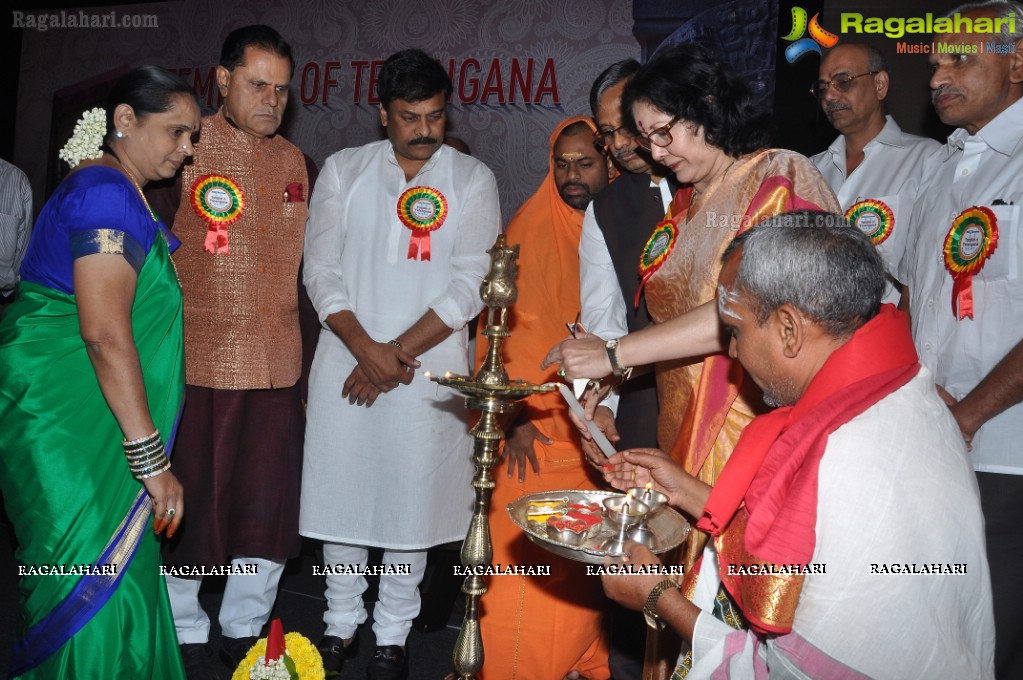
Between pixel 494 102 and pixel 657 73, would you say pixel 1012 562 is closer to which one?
pixel 657 73

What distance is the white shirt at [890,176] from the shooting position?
330 centimetres

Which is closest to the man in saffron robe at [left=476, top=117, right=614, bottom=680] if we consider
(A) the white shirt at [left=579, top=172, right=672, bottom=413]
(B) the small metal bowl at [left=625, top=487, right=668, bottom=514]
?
(A) the white shirt at [left=579, top=172, right=672, bottom=413]

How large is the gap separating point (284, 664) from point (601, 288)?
1.61m

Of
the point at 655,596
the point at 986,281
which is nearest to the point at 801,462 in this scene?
the point at 655,596

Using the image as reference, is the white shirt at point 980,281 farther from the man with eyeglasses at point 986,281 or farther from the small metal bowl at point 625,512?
the small metal bowl at point 625,512

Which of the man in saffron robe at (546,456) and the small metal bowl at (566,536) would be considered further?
the man in saffron robe at (546,456)

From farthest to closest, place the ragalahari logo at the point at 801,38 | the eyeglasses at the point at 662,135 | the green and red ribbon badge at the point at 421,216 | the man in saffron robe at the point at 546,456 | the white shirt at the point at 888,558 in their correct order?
the ragalahari logo at the point at 801,38, the green and red ribbon badge at the point at 421,216, the man in saffron robe at the point at 546,456, the eyeglasses at the point at 662,135, the white shirt at the point at 888,558

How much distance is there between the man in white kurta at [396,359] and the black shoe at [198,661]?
15.9 inches

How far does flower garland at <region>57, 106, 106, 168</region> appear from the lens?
241 cm

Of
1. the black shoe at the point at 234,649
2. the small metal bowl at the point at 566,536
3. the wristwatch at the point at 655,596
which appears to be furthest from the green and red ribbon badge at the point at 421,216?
the wristwatch at the point at 655,596

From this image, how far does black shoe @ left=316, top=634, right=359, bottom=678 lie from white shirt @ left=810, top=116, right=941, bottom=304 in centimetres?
241

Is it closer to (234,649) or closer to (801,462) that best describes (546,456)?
(234,649)

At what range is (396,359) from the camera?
314 centimetres

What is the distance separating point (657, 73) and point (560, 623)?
1.87m
